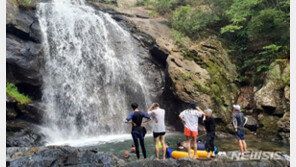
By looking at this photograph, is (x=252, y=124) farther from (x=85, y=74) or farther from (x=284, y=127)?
(x=85, y=74)

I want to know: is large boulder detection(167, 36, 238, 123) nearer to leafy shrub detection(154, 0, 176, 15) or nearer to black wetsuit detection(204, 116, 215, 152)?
black wetsuit detection(204, 116, 215, 152)

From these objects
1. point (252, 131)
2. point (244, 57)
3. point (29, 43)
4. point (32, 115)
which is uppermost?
point (29, 43)

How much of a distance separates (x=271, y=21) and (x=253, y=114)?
7075mm

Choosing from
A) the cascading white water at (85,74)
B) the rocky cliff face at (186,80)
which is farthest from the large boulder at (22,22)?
the cascading white water at (85,74)

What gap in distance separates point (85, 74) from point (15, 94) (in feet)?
15.5

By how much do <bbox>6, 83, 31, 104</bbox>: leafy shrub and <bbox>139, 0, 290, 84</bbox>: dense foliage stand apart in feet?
42.7

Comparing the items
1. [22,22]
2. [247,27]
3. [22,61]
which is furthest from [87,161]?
[247,27]

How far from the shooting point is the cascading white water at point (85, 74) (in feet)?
46.8

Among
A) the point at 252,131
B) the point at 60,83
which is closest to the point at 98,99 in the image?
the point at 60,83

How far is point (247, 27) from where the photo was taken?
17.7m

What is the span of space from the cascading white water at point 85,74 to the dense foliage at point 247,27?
577cm

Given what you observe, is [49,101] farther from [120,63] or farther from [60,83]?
[120,63]

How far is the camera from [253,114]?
14.6 meters

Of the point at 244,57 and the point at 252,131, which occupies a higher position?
the point at 244,57
